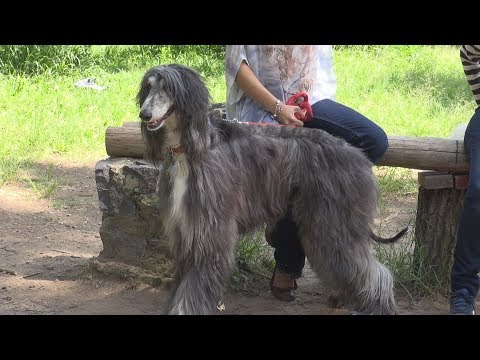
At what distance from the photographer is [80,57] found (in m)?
10.7

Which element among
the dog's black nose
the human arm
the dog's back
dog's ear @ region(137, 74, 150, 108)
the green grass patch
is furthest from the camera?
the green grass patch

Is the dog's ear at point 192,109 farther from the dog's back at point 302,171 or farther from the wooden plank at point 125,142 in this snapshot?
the wooden plank at point 125,142

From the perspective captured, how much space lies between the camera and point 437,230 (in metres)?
4.89

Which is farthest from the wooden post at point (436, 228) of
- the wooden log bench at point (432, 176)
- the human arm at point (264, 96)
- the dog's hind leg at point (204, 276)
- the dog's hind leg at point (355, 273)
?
the dog's hind leg at point (204, 276)

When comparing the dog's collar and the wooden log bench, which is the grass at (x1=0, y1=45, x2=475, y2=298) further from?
the dog's collar

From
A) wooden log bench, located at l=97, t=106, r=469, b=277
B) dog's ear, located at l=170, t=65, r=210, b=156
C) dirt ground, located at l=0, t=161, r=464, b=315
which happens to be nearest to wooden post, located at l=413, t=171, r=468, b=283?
wooden log bench, located at l=97, t=106, r=469, b=277

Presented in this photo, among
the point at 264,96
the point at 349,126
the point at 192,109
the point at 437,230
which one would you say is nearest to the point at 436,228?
the point at 437,230

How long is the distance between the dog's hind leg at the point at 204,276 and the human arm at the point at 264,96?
782mm

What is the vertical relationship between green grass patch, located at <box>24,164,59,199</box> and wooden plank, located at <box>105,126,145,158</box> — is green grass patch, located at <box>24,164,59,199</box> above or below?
below

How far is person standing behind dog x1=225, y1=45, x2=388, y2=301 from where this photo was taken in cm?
443

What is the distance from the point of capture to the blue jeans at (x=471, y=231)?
4.30 meters

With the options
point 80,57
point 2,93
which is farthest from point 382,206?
point 80,57

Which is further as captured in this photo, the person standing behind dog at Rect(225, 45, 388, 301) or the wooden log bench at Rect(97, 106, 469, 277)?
the wooden log bench at Rect(97, 106, 469, 277)

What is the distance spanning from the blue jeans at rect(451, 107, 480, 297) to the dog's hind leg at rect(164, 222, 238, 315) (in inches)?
52.9
